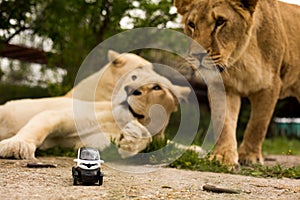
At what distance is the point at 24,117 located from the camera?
4.48m

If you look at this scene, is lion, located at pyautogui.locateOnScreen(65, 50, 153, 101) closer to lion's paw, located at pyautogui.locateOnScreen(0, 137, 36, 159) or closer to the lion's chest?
the lion's chest

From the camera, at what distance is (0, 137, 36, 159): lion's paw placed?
3588 mm

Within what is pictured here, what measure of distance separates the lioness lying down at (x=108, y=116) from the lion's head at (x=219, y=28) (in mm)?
607

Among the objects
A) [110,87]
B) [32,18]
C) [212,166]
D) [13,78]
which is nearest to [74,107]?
[110,87]

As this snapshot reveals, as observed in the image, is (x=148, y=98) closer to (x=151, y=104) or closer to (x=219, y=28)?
(x=151, y=104)

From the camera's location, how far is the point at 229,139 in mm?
4438

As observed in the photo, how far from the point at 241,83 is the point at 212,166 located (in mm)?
869

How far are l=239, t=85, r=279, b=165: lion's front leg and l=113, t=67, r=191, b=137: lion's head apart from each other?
63 centimetres

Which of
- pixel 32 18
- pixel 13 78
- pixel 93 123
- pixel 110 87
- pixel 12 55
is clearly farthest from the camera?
pixel 13 78

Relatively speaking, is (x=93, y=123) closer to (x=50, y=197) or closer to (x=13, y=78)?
(x=50, y=197)

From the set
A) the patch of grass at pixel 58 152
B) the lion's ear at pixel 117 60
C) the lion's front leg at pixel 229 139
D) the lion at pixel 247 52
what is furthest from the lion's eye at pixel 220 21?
the patch of grass at pixel 58 152

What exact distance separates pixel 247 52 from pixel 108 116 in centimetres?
123

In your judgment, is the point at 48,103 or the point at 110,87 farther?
the point at 110,87

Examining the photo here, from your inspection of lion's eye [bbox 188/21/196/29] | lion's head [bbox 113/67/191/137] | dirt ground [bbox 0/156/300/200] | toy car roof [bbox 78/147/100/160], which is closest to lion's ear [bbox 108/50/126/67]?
lion's head [bbox 113/67/191/137]
